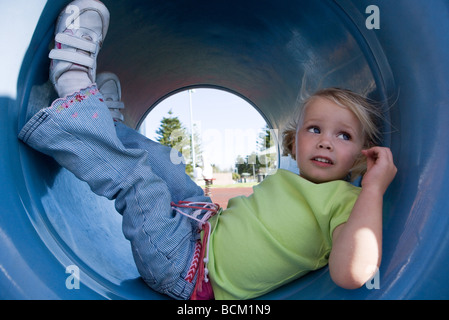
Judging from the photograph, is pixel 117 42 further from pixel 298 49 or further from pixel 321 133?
pixel 321 133

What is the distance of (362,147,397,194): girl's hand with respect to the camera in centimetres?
79

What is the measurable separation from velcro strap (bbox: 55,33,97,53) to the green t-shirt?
24.1 inches

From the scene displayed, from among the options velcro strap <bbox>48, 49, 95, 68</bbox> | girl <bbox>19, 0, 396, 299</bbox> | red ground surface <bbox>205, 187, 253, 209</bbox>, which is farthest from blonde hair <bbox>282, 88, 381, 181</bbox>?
red ground surface <bbox>205, 187, 253, 209</bbox>

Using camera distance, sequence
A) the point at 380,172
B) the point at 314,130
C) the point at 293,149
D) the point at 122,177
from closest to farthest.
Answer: the point at 380,172 < the point at 122,177 < the point at 314,130 < the point at 293,149

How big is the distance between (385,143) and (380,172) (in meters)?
0.25

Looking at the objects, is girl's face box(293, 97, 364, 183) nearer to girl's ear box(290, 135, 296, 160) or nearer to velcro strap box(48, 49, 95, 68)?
girl's ear box(290, 135, 296, 160)

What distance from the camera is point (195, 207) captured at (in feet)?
3.48

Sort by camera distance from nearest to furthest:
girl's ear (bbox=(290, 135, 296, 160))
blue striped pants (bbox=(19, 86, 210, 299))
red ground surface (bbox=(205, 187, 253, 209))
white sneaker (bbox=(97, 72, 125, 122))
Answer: blue striped pants (bbox=(19, 86, 210, 299)) → girl's ear (bbox=(290, 135, 296, 160)) → white sneaker (bbox=(97, 72, 125, 122)) → red ground surface (bbox=(205, 187, 253, 209))

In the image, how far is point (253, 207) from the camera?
1.01m

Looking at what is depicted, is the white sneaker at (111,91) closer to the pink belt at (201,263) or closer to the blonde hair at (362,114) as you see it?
the pink belt at (201,263)

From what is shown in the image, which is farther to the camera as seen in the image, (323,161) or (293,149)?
(293,149)

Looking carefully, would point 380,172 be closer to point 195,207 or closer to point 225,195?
point 195,207

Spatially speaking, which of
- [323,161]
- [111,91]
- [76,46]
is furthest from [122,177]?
[111,91]

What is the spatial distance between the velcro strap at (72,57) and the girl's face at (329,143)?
62 centimetres
